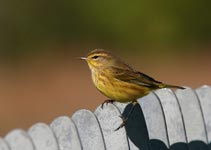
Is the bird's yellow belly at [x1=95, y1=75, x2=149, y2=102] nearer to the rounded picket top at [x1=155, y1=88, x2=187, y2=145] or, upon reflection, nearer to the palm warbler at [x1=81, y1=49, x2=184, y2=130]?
the palm warbler at [x1=81, y1=49, x2=184, y2=130]

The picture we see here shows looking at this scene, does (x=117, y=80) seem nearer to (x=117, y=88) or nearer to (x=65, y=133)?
(x=117, y=88)

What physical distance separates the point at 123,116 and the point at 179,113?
0.88 metres

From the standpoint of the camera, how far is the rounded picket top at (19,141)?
646cm

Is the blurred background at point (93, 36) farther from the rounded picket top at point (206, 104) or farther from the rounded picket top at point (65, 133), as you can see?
the rounded picket top at point (65, 133)

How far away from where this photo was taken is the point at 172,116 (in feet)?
24.2

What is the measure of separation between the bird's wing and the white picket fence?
7.7 inches

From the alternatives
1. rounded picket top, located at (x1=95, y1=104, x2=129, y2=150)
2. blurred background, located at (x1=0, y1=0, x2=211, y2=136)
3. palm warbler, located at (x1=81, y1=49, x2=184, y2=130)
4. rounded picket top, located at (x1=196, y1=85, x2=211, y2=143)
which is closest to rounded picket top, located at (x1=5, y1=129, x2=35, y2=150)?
rounded picket top, located at (x1=95, y1=104, x2=129, y2=150)

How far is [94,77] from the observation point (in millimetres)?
7652

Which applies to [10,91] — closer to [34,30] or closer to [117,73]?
[34,30]

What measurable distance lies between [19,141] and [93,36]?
1174 cm

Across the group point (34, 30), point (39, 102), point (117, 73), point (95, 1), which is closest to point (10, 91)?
point (39, 102)

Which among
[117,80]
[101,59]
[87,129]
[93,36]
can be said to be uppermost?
[93,36]

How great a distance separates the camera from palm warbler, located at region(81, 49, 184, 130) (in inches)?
293

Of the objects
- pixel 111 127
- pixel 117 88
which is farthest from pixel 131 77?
pixel 111 127
